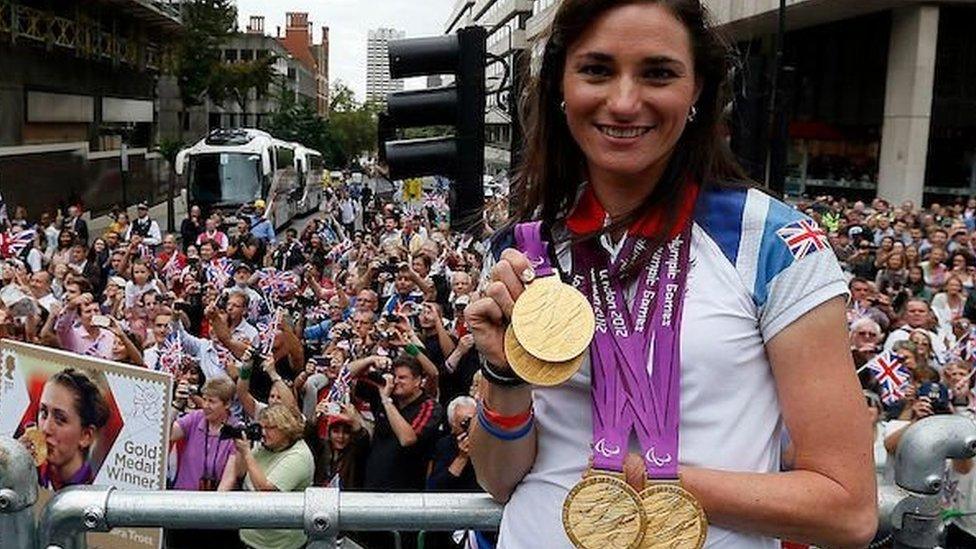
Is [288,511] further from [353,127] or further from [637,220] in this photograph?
[353,127]

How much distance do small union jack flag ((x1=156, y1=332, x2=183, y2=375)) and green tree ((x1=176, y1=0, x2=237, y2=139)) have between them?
55.0m

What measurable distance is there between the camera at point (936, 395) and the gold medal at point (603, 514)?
5.37m

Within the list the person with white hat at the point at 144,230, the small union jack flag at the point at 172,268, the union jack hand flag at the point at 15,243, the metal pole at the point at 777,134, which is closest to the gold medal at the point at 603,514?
the metal pole at the point at 777,134

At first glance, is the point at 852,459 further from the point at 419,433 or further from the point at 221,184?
the point at 221,184

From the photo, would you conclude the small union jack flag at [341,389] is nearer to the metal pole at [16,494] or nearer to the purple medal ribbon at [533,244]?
the metal pole at [16,494]

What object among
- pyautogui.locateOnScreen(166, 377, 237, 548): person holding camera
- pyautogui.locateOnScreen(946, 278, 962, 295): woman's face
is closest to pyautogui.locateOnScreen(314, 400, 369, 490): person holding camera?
pyautogui.locateOnScreen(166, 377, 237, 548): person holding camera

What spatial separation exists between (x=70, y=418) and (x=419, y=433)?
2048mm

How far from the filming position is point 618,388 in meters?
1.47

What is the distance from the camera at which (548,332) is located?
4.66ft

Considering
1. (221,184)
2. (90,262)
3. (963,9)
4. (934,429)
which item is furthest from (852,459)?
(963,9)

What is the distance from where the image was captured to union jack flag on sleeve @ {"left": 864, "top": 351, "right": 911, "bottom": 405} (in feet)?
21.1

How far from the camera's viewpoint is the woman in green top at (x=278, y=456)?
5.65m

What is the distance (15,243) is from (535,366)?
46.5 feet

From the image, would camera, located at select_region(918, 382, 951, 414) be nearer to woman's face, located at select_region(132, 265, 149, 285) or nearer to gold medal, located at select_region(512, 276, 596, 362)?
gold medal, located at select_region(512, 276, 596, 362)
